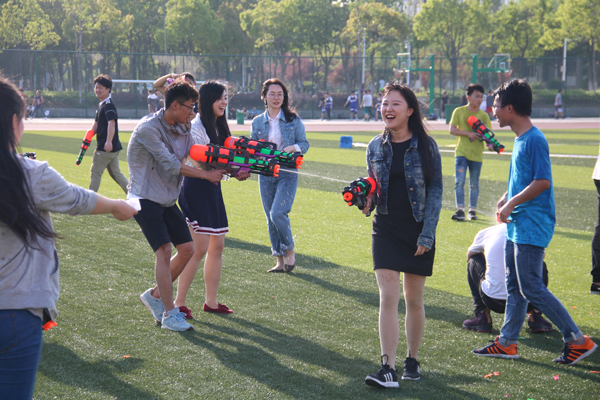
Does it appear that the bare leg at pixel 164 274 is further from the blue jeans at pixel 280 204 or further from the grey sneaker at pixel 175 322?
the blue jeans at pixel 280 204

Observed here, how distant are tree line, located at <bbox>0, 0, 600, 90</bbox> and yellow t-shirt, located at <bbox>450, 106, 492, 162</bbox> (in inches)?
1555

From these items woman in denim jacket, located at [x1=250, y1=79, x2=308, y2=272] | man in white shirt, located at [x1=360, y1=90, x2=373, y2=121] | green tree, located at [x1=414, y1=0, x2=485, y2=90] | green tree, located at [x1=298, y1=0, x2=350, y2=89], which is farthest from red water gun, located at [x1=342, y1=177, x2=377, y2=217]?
green tree, located at [x1=414, y1=0, x2=485, y2=90]

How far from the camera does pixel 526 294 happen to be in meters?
4.05

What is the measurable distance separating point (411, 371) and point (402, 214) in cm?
105

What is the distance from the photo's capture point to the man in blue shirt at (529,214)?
394 centimetres

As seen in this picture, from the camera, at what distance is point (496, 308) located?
4727 millimetres

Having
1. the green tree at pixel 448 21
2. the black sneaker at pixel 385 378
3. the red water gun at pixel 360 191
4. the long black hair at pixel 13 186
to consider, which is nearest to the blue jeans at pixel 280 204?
the red water gun at pixel 360 191

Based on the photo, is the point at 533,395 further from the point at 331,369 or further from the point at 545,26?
the point at 545,26

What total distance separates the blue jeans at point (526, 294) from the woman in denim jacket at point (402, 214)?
28.3 inches

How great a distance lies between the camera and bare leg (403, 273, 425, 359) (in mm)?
3836

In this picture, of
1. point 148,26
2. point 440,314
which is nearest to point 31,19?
point 148,26

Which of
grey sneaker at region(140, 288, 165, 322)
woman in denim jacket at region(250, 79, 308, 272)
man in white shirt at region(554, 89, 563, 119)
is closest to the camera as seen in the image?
grey sneaker at region(140, 288, 165, 322)

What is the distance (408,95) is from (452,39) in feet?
196

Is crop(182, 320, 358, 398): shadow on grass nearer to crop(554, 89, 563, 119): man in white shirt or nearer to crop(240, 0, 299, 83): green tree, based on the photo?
crop(554, 89, 563, 119): man in white shirt
